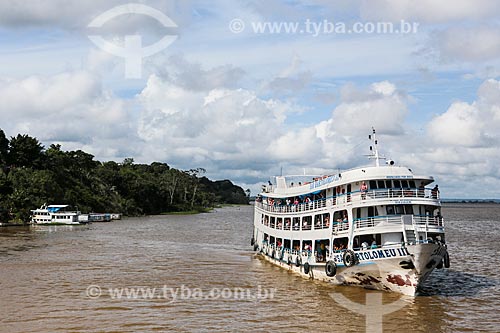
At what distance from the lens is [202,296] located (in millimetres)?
27156

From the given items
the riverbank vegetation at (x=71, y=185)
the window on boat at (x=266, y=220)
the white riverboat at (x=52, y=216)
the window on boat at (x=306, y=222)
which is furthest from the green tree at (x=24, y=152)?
the window on boat at (x=306, y=222)

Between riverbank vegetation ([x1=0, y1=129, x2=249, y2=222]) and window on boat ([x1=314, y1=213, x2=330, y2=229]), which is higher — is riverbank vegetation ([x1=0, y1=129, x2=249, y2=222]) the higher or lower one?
the higher one

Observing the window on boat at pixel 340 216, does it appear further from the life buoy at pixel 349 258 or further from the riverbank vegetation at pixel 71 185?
the riverbank vegetation at pixel 71 185

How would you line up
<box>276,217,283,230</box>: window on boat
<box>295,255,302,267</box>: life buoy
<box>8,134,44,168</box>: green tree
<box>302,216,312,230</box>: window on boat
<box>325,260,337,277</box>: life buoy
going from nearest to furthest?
1. <box>325,260,337,277</box>: life buoy
2. <box>295,255,302,267</box>: life buoy
3. <box>302,216,312,230</box>: window on boat
4. <box>276,217,283,230</box>: window on boat
5. <box>8,134,44,168</box>: green tree

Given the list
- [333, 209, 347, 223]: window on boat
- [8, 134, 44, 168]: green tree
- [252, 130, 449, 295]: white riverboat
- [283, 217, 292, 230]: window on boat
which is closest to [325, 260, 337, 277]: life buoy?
[252, 130, 449, 295]: white riverboat

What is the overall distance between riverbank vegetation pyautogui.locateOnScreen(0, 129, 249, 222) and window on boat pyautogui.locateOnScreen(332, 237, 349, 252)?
61.7m

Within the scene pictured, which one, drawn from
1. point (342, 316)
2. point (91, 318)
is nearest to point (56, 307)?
point (91, 318)

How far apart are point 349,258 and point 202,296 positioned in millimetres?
7977

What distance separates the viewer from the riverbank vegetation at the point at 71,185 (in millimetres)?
82250

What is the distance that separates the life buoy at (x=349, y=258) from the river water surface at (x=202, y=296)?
65.7 inches

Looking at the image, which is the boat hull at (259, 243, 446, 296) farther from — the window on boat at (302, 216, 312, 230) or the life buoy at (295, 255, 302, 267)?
the window on boat at (302, 216, 312, 230)

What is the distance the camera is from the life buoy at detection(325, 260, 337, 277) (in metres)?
28.1

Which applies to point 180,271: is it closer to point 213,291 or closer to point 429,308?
point 213,291

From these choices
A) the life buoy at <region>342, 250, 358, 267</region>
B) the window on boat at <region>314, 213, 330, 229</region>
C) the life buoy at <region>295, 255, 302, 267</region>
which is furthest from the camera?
the life buoy at <region>295, 255, 302, 267</region>
